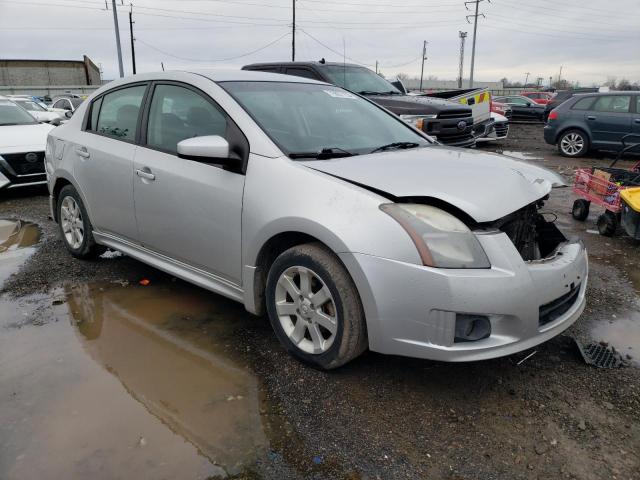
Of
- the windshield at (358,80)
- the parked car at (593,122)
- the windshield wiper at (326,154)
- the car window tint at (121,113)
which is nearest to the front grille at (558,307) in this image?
the windshield wiper at (326,154)

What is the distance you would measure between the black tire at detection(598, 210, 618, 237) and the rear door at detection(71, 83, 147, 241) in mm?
4940

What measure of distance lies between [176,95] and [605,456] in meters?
3.28

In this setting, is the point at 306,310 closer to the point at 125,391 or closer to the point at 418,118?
the point at 125,391

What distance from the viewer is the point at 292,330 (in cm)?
297

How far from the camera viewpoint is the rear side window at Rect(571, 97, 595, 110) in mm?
12336

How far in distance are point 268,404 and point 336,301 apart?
625 millimetres

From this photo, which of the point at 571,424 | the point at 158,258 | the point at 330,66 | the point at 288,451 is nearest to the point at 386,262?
the point at 288,451

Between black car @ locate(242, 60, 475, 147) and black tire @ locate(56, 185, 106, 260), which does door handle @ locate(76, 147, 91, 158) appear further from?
black car @ locate(242, 60, 475, 147)

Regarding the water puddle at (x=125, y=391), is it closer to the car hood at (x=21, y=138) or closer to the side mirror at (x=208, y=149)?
the side mirror at (x=208, y=149)

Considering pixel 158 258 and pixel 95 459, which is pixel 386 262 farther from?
pixel 158 258

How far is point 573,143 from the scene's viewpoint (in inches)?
501

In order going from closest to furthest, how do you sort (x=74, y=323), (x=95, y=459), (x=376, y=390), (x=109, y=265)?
(x=95, y=459), (x=376, y=390), (x=74, y=323), (x=109, y=265)

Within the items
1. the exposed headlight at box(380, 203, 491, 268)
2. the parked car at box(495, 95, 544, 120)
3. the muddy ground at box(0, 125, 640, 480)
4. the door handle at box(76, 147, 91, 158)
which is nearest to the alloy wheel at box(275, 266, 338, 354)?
the muddy ground at box(0, 125, 640, 480)

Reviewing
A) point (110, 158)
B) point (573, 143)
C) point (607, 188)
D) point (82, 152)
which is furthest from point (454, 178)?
point (573, 143)
